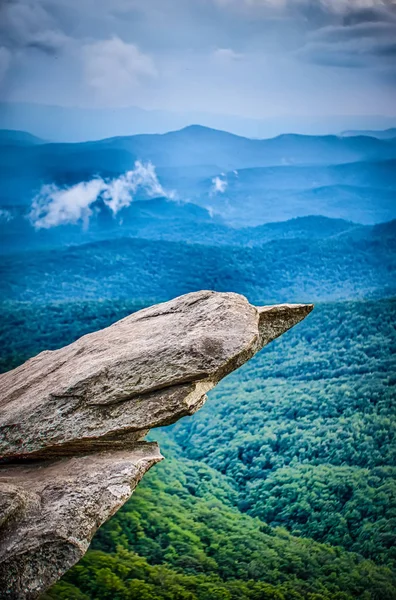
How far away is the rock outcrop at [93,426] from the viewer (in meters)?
6.25

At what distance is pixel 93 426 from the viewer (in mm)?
6934

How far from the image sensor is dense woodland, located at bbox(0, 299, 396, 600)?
40.6ft

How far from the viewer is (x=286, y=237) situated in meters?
30.9

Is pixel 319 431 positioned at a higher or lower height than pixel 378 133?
lower

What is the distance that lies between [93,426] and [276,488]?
31.3ft

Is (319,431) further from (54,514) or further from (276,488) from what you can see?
(54,514)

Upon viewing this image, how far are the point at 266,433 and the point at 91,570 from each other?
675 centimetres

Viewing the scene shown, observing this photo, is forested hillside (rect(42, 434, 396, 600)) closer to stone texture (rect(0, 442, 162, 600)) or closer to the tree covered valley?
the tree covered valley

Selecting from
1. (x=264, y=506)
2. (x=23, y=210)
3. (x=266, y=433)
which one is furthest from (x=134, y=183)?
(x=264, y=506)

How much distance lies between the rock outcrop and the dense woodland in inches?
185

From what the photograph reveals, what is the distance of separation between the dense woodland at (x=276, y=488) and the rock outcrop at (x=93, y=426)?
469 centimetres

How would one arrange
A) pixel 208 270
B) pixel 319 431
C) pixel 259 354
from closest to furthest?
pixel 319 431
pixel 259 354
pixel 208 270

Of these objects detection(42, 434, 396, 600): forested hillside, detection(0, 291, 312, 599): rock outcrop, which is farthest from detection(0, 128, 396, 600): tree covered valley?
detection(0, 291, 312, 599): rock outcrop

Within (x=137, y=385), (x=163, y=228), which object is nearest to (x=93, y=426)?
(x=137, y=385)
